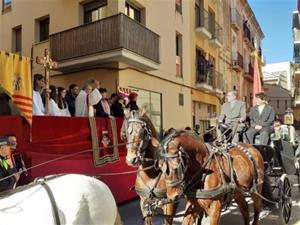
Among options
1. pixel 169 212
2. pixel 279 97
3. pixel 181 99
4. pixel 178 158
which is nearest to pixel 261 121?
pixel 169 212

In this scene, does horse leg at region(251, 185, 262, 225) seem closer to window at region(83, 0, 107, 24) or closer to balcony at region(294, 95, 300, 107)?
window at region(83, 0, 107, 24)

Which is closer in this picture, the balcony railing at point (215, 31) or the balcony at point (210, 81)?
the balcony at point (210, 81)

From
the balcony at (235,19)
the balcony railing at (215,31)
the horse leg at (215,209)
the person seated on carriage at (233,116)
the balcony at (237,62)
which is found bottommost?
the horse leg at (215,209)

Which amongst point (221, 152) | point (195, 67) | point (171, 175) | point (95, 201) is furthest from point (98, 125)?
point (195, 67)

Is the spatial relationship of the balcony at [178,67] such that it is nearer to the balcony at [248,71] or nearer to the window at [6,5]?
the window at [6,5]

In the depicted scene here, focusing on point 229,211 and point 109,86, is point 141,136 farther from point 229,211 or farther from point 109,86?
point 109,86

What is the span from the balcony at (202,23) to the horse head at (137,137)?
16.4 meters

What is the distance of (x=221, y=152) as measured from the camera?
562 centimetres

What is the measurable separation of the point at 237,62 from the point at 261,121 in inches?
920

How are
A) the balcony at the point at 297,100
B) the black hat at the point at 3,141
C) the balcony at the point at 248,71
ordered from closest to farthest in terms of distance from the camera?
the black hat at the point at 3,141, the balcony at the point at 248,71, the balcony at the point at 297,100

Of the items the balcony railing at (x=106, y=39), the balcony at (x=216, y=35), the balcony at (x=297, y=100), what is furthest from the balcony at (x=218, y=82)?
the balcony at (x=297, y=100)

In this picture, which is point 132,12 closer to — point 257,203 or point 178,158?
point 257,203

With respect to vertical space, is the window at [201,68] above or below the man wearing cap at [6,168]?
above

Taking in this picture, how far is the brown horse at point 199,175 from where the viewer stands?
4605mm
